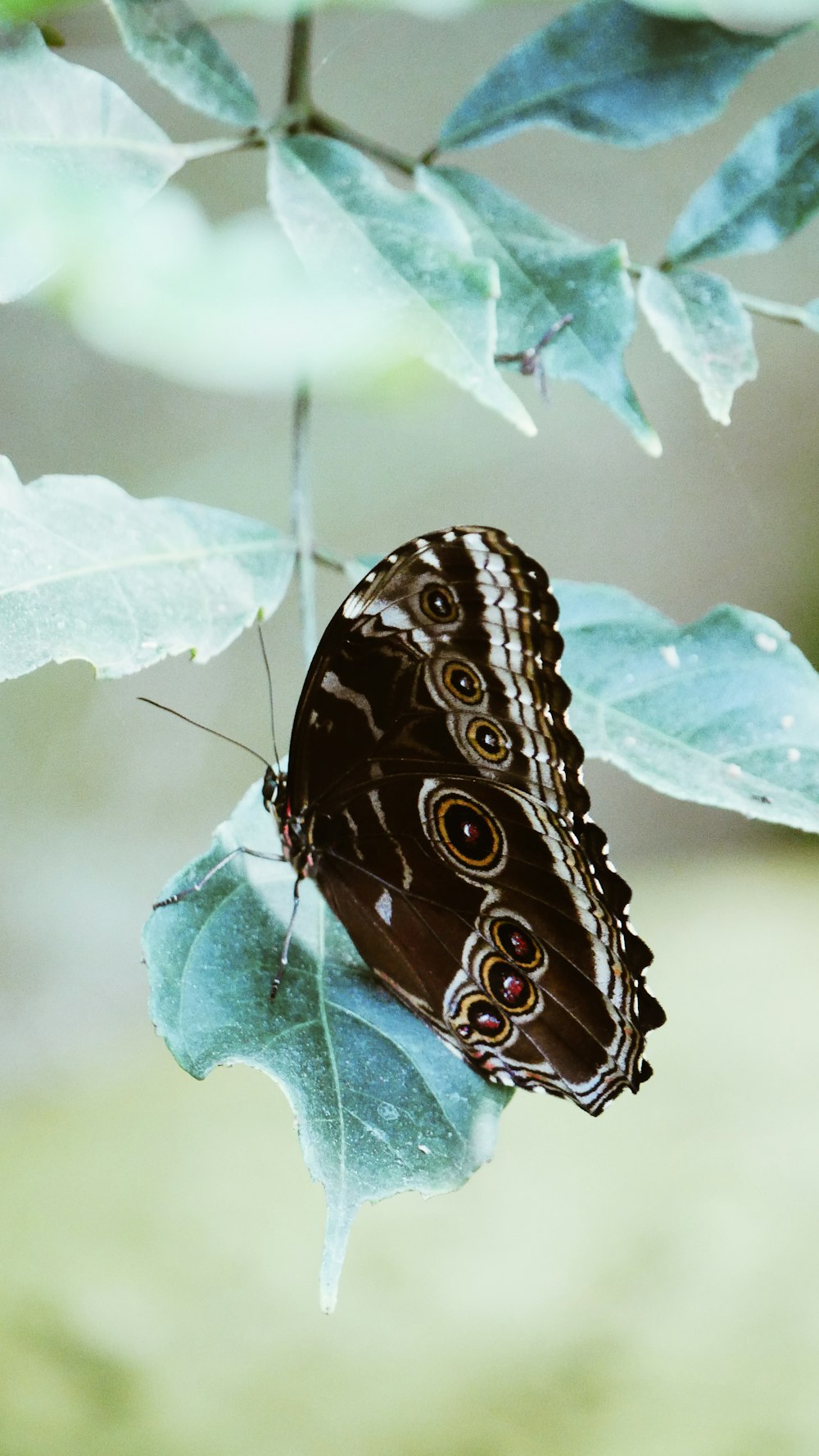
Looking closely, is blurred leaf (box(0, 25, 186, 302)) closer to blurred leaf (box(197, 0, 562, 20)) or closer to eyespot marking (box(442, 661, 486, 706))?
blurred leaf (box(197, 0, 562, 20))

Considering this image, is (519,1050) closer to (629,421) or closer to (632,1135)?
(629,421)

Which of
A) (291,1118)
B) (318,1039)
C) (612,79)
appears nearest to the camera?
(318,1039)

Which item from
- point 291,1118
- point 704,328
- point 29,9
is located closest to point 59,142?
point 29,9

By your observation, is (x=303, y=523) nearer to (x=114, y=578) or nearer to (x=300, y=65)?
(x=114, y=578)

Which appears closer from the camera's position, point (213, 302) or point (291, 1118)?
point (213, 302)

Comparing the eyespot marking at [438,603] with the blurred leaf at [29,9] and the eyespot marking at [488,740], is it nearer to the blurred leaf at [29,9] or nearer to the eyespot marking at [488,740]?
the eyespot marking at [488,740]

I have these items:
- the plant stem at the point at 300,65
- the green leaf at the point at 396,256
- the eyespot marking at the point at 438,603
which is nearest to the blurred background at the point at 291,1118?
the plant stem at the point at 300,65
